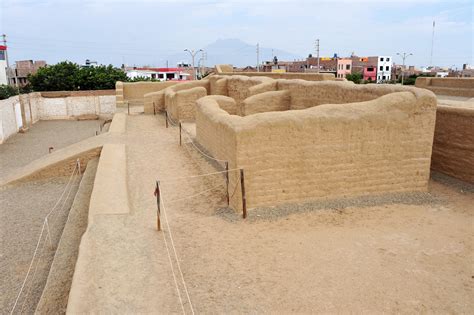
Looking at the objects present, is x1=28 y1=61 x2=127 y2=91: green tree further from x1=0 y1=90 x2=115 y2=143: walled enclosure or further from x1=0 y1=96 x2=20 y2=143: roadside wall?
x1=0 y1=96 x2=20 y2=143: roadside wall

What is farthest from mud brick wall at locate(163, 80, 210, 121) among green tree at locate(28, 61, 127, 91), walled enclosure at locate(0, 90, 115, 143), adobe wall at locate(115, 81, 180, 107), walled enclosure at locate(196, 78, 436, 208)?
green tree at locate(28, 61, 127, 91)

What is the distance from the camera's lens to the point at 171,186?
10.8 metres

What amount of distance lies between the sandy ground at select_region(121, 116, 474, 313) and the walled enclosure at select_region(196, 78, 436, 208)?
45cm

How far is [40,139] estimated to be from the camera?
2589 cm

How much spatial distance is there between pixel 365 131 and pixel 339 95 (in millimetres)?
3244

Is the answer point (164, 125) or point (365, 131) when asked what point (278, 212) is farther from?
point (164, 125)

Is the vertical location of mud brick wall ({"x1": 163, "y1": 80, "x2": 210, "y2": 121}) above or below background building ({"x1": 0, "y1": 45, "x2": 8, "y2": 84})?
below

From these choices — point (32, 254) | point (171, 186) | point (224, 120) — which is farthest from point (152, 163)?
point (32, 254)

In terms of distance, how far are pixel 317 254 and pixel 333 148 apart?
9.59 ft

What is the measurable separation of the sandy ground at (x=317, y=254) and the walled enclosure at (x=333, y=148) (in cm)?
45

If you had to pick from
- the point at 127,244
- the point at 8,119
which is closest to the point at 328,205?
the point at 127,244

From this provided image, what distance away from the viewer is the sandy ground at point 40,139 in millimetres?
20009

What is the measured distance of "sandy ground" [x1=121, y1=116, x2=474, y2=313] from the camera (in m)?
5.71

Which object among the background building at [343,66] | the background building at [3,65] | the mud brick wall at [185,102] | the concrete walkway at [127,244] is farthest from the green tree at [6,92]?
the background building at [343,66]
